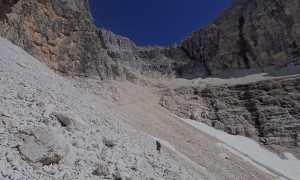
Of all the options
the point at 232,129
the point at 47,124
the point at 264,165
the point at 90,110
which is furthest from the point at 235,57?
the point at 47,124

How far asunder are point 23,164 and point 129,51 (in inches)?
2795

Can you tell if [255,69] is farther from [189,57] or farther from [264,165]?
[264,165]

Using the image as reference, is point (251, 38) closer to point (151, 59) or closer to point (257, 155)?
point (151, 59)

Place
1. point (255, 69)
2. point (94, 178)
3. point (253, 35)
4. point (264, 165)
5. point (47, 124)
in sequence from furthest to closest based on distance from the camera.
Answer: point (253, 35), point (255, 69), point (264, 165), point (47, 124), point (94, 178)

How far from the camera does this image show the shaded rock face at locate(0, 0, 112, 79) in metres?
30.9

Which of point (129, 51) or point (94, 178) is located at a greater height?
point (129, 51)

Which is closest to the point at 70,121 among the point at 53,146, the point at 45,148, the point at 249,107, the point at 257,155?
the point at 53,146

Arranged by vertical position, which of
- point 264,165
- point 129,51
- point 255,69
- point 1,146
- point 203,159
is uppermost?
point 129,51

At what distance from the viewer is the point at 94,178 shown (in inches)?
371

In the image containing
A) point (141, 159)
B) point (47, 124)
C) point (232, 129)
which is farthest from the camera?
point (232, 129)

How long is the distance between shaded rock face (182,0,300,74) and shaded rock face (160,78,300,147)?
545 inches

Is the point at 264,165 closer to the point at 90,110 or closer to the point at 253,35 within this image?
the point at 90,110

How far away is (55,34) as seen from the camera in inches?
1346

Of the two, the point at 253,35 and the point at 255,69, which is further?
the point at 253,35
